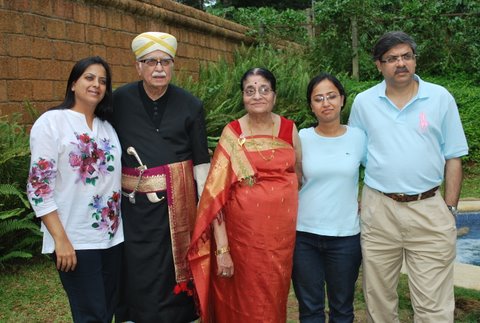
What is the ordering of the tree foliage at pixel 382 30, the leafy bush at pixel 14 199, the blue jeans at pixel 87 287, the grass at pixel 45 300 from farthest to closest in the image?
the tree foliage at pixel 382 30
the leafy bush at pixel 14 199
the grass at pixel 45 300
the blue jeans at pixel 87 287

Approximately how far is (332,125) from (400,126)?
14.0 inches

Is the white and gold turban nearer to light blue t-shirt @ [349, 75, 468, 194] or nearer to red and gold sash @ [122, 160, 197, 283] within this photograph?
red and gold sash @ [122, 160, 197, 283]

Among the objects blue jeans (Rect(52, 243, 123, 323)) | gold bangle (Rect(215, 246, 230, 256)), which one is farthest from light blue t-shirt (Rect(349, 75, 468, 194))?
blue jeans (Rect(52, 243, 123, 323))

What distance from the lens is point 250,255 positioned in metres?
2.87

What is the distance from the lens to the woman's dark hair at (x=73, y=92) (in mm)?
2650

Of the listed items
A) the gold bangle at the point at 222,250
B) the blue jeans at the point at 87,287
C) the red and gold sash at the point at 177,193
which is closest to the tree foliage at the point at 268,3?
the red and gold sash at the point at 177,193

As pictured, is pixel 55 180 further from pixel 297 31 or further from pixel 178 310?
pixel 297 31

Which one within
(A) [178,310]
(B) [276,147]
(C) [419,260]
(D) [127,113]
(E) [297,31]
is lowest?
(A) [178,310]

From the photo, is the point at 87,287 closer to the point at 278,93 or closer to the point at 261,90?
the point at 261,90

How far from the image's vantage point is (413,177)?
285 cm

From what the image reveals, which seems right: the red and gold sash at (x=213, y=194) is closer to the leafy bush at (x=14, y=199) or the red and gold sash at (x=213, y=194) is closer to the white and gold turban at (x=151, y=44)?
the white and gold turban at (x=151, y=44)

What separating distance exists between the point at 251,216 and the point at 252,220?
2cm

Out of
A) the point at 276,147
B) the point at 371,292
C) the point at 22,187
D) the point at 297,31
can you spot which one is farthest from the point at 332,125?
the point at 297,31

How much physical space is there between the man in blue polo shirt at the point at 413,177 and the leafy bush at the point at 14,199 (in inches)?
106
